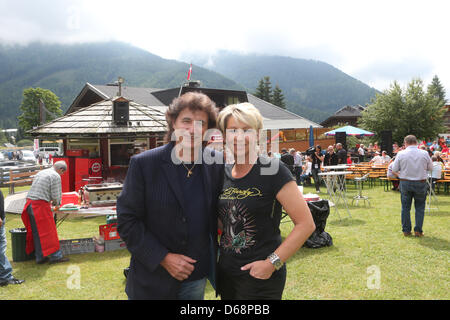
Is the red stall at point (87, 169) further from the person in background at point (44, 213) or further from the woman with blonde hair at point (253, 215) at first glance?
the woman with blonde hair at point (253, 215)

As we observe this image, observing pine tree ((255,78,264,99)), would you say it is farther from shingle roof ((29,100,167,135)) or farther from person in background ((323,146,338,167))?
shingle roof ((29,100,167,135))

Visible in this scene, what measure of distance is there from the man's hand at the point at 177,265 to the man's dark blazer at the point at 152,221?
0.03 m

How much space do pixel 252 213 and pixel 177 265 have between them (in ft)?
1.66

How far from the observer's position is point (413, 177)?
6.83 metres

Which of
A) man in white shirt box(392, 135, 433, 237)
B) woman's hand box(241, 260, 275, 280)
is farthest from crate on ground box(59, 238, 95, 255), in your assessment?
man in white shirt box(392, 135, 433, 237)

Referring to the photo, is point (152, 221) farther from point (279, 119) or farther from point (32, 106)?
point (32, 106)

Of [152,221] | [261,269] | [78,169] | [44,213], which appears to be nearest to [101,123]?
[78,169]

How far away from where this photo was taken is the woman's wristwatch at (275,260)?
Answer: 1.94 meters

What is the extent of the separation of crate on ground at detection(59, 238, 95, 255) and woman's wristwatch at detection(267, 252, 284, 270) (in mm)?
5872

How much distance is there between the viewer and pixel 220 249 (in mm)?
2102

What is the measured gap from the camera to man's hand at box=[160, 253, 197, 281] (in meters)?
1.87

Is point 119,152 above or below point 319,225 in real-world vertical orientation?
above

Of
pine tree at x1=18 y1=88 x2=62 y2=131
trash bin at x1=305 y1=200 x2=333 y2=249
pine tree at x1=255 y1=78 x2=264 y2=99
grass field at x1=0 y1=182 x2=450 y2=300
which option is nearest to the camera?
grass field at x1=0 y1=182 x2=450 y2=300

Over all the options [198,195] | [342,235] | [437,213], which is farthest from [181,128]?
[437,213]
